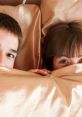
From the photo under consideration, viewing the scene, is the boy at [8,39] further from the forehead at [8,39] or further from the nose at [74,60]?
the nose at [74,60]

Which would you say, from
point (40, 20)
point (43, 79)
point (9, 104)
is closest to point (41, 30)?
point (40, 20)

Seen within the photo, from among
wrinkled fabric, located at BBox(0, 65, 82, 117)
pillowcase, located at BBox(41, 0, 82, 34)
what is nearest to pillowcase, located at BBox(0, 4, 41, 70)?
pillowcase, located at BBox(41, 0, 82, 34)

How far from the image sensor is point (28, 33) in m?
1.16

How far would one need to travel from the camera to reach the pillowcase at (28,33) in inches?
45.3

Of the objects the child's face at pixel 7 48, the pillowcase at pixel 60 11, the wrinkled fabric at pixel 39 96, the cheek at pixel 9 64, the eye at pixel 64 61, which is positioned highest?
the pillowcase at pixel 60 11

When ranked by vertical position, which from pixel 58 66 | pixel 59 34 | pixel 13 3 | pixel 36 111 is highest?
pixel 13 3

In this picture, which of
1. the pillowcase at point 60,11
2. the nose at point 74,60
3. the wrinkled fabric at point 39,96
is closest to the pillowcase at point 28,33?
the pillowcase at point 60,11

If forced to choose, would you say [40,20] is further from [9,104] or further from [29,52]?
[9,104]

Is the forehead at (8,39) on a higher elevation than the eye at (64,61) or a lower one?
higher

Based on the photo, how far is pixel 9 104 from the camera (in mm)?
794

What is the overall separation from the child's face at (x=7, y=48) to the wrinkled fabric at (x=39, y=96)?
14cm

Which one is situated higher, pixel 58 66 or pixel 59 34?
pixel 59 34

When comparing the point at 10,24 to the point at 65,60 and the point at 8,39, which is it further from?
the point at 65,60

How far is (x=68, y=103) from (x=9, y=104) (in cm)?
17
